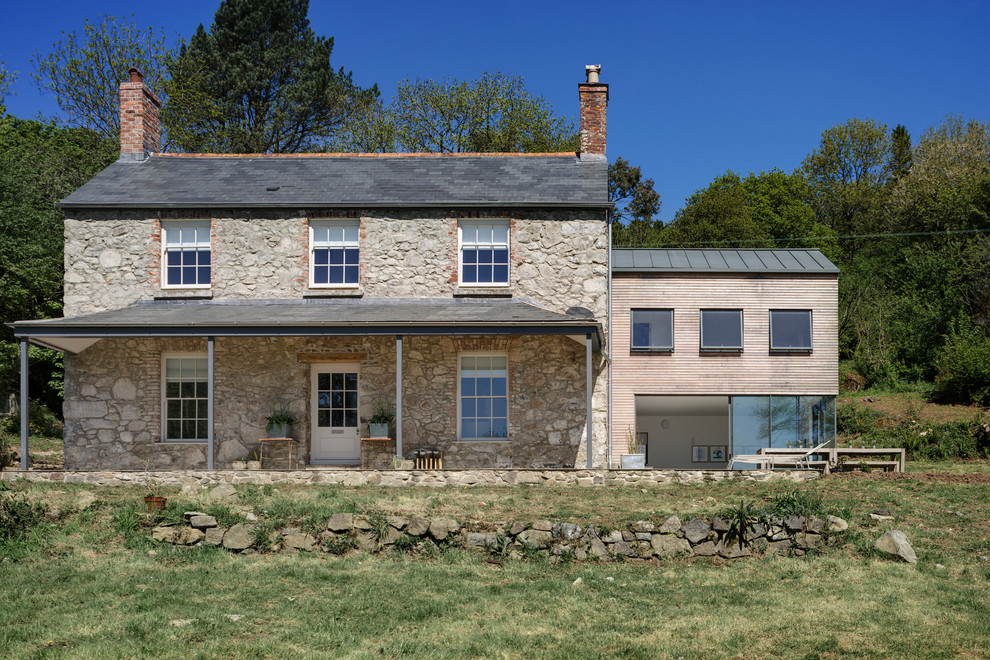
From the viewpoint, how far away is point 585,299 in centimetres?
1852

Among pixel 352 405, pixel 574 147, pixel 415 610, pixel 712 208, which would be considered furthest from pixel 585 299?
pixel 712 208

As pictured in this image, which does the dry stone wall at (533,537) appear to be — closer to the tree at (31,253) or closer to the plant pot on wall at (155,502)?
the plant pot on wall at (155,502)

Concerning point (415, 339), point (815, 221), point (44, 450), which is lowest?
point (44, 450)

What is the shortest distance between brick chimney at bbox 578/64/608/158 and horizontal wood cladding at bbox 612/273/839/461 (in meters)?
3.00

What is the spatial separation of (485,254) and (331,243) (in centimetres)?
318

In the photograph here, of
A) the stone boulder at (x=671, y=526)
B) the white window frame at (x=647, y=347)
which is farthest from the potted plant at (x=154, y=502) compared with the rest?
the white window frame at (x=647, y=347)

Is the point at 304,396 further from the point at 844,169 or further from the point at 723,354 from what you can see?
the point at 844,169

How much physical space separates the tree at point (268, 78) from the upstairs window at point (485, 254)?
23.3 metres

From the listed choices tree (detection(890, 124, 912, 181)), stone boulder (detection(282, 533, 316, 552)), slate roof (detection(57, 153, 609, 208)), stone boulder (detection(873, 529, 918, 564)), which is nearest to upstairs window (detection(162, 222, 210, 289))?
slate roof (detection(57, 153, 609, 208))

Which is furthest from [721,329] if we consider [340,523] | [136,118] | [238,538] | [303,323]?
[136,118]

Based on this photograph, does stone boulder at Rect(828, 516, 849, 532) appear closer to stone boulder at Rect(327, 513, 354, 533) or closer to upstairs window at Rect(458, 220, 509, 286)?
stone boulder at Rect(327, 513, 354, 533)

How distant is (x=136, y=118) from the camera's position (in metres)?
20.9

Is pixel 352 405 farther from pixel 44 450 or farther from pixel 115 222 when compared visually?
pixel 44 450

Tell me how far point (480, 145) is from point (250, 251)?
70.4 ft
